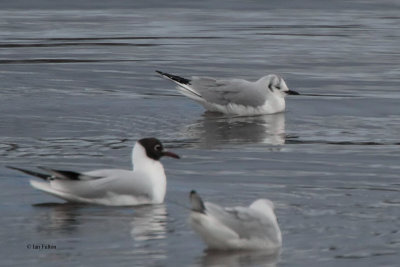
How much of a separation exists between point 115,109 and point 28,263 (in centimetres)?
889

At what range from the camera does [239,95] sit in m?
18.5

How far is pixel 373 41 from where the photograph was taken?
27766mm

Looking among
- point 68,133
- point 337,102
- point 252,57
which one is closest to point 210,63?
point 252,57

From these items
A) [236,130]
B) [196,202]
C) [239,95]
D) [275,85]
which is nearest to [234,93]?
[239,95]

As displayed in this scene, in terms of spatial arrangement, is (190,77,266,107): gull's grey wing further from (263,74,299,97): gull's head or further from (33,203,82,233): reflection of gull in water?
(33,203,82,233): reflection of gull in water

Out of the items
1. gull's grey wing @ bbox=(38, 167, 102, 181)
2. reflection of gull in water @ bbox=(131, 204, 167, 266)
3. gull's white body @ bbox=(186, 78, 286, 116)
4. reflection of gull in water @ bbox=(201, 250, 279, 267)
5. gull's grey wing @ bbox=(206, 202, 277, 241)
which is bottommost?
reflection of gull in water @ bbox=(201, 250, 279, 267)

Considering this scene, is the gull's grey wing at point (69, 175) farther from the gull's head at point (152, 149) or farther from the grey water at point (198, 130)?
the gull's head at point (152, 149)

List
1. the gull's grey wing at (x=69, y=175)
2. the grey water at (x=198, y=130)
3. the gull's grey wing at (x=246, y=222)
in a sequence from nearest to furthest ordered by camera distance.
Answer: the gull's grey wing at (x=246, y=222) < the grey water at (x=198, y=130) < the gull's grey wing at (x=69, y=175)

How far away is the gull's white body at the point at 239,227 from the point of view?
9.65 m

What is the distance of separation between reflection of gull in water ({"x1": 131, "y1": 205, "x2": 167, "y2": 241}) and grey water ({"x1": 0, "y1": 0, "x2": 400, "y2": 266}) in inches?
1.0

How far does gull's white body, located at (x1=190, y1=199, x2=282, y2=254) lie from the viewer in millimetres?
9648

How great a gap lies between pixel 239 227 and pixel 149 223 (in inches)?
Result: 57.8

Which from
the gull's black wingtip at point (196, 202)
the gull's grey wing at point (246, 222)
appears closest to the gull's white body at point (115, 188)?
the gull's grey wing at point (246, 222)

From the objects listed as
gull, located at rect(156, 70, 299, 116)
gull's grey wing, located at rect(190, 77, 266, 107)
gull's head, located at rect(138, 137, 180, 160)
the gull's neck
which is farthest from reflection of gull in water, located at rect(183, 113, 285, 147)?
the gull's neck
